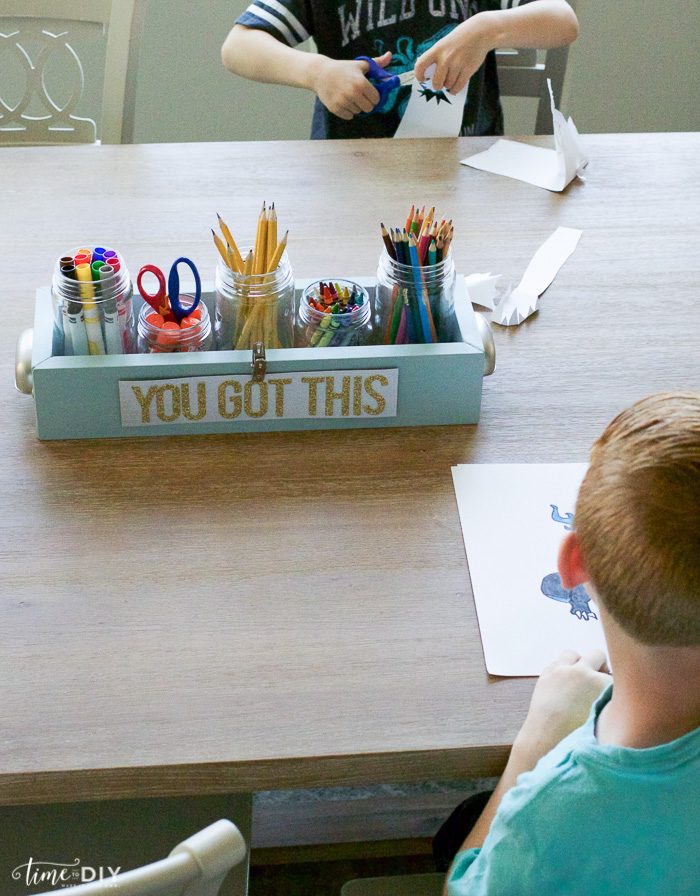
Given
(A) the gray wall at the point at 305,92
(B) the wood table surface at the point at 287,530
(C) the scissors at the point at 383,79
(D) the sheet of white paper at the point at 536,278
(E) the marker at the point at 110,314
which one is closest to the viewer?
(B) the wood table surface at the point at 287,530

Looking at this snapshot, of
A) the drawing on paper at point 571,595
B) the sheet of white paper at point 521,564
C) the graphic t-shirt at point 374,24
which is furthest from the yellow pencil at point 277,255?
the graphic t-shirt at point 374,24

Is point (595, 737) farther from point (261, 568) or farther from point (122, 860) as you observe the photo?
point (122, 860)

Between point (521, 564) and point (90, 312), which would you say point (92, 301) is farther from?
point (521, 564)

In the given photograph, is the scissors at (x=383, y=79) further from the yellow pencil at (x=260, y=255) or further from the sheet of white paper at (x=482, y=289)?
the yellow pencil at (x=260, y=255)

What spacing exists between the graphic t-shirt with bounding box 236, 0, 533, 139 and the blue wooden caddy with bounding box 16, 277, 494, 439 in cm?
83

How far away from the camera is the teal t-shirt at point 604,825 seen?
0.67 metres

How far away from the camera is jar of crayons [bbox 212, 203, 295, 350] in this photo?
102 cm

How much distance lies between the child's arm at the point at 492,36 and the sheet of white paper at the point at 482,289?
17.1 inches

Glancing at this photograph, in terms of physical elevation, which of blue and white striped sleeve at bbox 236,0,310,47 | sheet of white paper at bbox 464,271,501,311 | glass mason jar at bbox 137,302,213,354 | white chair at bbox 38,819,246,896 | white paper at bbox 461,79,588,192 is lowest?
white chair at bbox 38,819,246,896

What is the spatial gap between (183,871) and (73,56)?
1555 millimetres

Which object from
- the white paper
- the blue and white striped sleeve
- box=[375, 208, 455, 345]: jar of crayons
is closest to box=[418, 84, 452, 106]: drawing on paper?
the white paper

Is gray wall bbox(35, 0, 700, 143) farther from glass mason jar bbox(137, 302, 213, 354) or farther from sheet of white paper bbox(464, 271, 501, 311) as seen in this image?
glass mason jar bbox(137, 302, 213, 354)

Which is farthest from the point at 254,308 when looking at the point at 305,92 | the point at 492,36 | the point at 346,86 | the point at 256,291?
the point at 305,92

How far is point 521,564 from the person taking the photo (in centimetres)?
93
